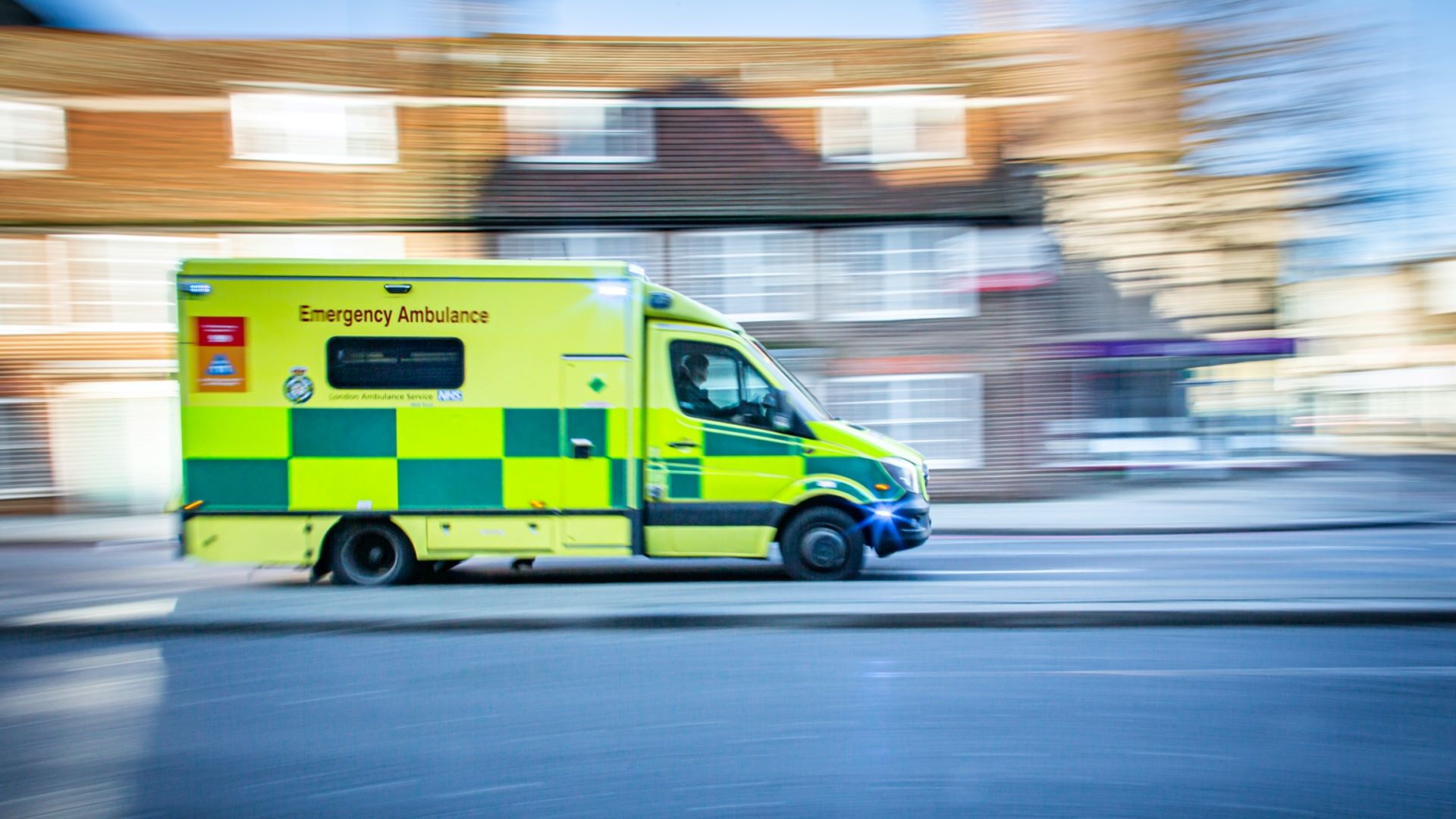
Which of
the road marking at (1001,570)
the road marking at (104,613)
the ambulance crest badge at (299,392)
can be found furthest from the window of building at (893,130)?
the road marking at (104,613)

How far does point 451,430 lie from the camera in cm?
834

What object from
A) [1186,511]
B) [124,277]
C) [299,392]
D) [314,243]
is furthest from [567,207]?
[1186,511]

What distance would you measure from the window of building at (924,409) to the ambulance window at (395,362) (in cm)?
1061

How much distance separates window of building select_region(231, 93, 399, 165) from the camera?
18.3m

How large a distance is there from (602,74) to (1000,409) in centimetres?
987

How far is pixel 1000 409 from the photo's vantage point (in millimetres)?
18016

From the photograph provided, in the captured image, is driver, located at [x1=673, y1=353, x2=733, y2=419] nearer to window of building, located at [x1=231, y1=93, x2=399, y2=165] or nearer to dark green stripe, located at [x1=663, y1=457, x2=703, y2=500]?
dark green stripe, located at [x1=663, y1=457, x2=703, y2=500]

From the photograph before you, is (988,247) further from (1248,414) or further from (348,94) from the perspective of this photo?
(348,94)

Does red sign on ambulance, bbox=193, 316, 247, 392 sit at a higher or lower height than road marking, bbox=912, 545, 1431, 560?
higher

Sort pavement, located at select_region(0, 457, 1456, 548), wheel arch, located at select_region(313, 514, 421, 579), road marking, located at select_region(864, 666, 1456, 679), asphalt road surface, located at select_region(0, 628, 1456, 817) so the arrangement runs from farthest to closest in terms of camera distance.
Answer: pavement, located at select_region(0, 457, 1456, 548) → wheel arch, located at select_region(313, 514, 421, 579) → road marking, located at select_region(864, 666, 1456, 679) → asphalt road surface, located at select_region(0, 628, 1456, 817)

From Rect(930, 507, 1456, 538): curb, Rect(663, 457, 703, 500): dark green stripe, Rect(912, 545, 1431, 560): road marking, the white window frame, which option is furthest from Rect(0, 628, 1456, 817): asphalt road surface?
the white window frame

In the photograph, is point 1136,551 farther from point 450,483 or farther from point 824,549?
point 450,483

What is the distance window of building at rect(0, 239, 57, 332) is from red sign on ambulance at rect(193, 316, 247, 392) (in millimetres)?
12247

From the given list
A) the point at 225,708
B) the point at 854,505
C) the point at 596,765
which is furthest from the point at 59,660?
the point at 854,505
